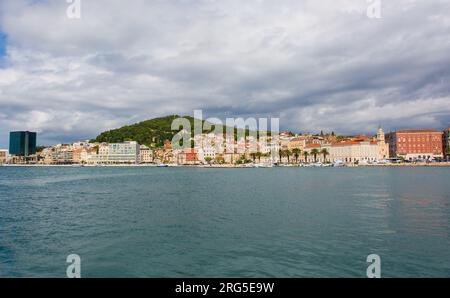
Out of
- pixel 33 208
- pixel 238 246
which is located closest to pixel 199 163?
pixel 33 208

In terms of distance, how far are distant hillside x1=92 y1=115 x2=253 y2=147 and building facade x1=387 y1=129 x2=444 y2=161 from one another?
270ft

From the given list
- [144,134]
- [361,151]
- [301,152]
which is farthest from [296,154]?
[144,134]

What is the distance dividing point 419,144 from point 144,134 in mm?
112012

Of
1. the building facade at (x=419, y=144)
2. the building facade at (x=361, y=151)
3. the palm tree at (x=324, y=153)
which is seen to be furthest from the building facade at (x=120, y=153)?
the building facade at (x=419, y=144)

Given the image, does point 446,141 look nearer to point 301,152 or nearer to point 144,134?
point 301,152

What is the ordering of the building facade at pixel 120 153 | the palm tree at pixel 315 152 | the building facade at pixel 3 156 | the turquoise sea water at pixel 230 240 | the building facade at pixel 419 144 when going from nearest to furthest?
the turquoise sea water at pixel 230 240 → the building facade at pixel 419 144 → the palm tree at pixel 315 152 → the building facade at pixel 120 153 → the building facade at pixel 3 156

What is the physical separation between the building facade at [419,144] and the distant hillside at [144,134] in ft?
270

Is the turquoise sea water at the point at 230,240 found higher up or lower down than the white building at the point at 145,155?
lower down

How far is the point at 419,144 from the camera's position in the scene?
111188 mm

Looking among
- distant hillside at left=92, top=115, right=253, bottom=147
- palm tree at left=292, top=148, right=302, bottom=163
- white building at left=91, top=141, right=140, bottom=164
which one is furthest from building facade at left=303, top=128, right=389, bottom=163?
white building at left=91, top=141, right=140, bottom=164

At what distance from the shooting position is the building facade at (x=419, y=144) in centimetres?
11038

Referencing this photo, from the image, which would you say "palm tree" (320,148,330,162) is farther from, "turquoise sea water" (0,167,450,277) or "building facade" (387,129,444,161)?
"turquoise sea water" (0,167,450,277)

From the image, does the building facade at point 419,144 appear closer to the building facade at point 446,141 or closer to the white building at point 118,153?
the building facade at point 446,141
